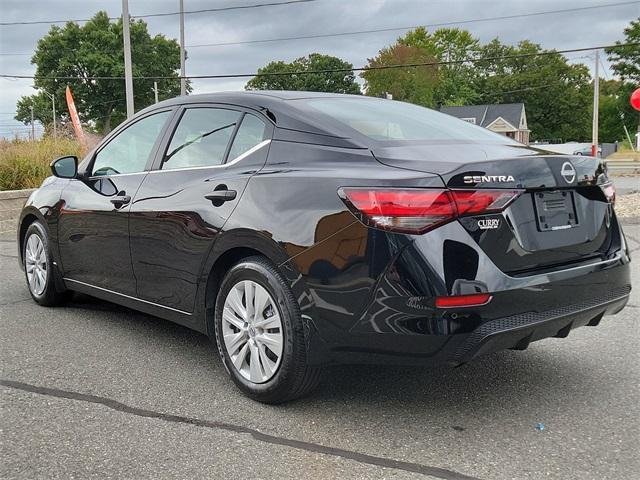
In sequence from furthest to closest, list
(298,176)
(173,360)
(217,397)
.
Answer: (173,360), (217,397), (298,176)

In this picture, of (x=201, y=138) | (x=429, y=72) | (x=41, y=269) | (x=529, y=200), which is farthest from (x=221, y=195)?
(x=429, y=72)

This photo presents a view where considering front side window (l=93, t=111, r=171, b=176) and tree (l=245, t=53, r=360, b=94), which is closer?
front side window (l=93, t=111, r=171, b=176)

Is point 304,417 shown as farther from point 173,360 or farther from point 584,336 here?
point 584,336

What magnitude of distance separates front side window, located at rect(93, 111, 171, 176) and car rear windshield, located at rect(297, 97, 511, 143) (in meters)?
1.17

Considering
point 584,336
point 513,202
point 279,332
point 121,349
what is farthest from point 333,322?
point 584,336

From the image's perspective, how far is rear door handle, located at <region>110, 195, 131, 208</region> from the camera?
4.24m

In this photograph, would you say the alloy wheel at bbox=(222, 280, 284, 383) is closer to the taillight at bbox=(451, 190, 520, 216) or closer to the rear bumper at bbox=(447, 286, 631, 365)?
the rear bumper at bbox=(447, 286, 631, 365)

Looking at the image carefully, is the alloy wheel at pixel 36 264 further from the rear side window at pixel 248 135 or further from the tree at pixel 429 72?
the tree at pixel 429 72

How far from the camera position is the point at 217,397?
3471mm

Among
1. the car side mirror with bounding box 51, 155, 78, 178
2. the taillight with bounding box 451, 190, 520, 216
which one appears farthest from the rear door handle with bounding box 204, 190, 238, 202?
the car side mirror with bounding box 51, 155, 78, 178

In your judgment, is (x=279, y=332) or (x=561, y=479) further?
(x=279, y=332)

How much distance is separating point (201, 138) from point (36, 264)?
230cm

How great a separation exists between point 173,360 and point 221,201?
115 cm

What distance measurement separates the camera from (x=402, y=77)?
78.8 m
